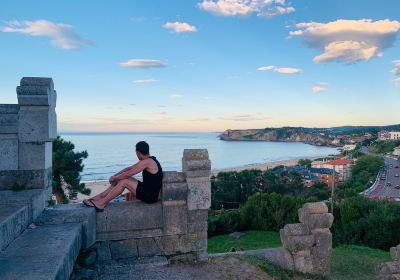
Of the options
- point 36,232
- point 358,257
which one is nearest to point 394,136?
point 358,257

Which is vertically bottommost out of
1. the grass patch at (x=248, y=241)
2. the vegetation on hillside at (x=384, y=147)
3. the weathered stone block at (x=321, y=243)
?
the grass patch at (x=248, y=241)

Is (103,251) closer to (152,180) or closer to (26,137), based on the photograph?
(152,180)

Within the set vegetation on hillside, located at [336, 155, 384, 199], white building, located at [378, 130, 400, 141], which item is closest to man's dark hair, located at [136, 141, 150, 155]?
vegetation on hillside, located at [336, 155, 384, 199]

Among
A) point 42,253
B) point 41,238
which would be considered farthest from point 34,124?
point 42,253

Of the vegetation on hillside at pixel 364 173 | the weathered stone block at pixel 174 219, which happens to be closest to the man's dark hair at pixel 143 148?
the weathered stone block at pixel 174 219

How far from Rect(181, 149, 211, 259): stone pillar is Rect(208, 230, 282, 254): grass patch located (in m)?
14.6

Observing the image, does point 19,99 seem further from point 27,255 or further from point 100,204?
point 27,255

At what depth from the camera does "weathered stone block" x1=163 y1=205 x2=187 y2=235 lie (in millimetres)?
5227

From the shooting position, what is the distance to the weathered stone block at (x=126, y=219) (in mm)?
5047

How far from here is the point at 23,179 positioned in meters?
4.95

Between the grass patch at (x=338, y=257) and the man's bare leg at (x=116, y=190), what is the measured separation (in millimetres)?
A: 2189

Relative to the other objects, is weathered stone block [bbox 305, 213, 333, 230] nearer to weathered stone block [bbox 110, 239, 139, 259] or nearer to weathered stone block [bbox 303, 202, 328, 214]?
weathered stone block [bbox 303, 202, 328, 214]

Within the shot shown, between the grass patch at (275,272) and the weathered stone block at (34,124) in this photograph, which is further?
the grass patch at (275,272)

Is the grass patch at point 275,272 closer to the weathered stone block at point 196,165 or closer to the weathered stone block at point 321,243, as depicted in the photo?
the weathered stone block at point 321,243
